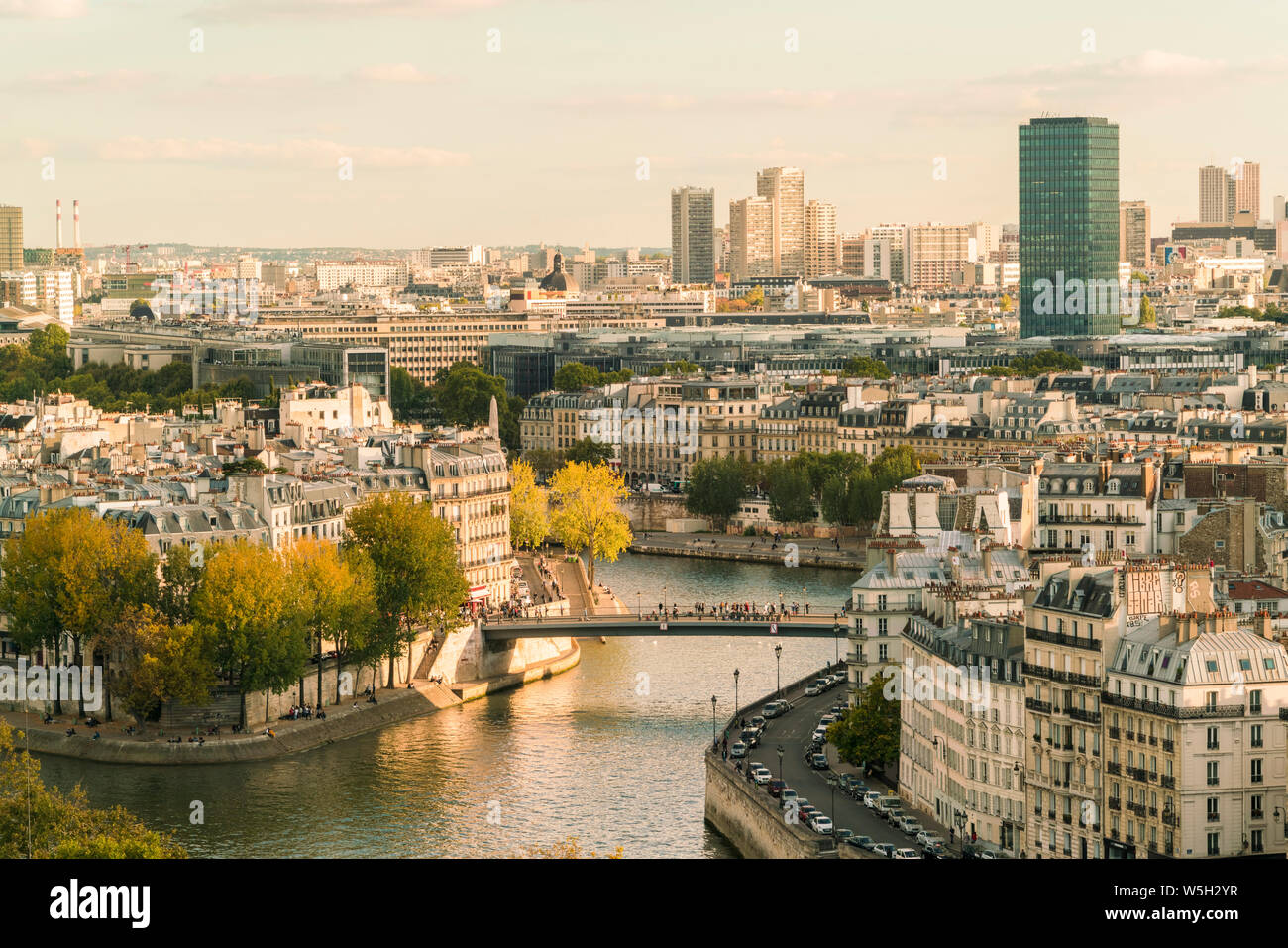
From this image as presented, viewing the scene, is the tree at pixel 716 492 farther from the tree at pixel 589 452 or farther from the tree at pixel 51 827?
the tree at pixel 51 827

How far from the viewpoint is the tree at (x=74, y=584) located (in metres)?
32.9

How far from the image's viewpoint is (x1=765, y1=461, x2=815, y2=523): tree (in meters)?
59.9

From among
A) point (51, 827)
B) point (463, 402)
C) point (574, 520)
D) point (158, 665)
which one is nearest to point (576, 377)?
point (463, 402)

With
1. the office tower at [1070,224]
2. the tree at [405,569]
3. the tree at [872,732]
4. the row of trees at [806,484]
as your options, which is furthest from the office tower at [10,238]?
the tree at [872,732]

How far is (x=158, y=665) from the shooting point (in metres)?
31.6

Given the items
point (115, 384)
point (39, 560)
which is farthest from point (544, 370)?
point (39, 560)

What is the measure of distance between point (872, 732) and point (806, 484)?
33.7 meters

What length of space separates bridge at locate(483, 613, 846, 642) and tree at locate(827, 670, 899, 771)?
938cm

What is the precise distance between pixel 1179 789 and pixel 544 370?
77.2 meters

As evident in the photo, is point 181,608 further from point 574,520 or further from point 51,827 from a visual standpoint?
point 574,520

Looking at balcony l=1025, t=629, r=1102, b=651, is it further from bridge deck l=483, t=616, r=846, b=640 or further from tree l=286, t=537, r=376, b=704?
bridge deck l=483, t=616, r=846, b=640

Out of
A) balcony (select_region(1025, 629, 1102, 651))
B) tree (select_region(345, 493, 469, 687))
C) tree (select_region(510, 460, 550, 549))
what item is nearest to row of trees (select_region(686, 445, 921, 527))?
tree (select_region(510, 460, 550, 549))

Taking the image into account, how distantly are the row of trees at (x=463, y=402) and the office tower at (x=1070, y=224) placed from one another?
30.7 metres
